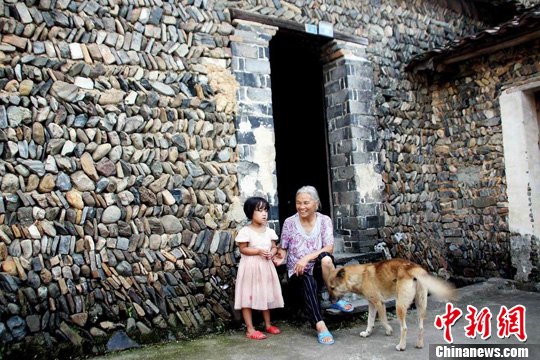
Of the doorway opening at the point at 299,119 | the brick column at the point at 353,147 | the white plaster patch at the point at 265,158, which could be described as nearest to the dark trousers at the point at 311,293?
the white plaster patch at the point at 265,158

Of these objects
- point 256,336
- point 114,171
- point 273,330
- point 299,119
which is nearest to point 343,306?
point 273,330

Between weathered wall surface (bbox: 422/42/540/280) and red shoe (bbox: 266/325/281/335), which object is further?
weathered wall surface (bbox: 422/42/540/280)

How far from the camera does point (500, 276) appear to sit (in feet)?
21.6

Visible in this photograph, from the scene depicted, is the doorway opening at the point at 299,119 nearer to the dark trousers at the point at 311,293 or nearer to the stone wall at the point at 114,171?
the stone wall at the point at 114,171

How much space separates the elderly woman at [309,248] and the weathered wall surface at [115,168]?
86cm

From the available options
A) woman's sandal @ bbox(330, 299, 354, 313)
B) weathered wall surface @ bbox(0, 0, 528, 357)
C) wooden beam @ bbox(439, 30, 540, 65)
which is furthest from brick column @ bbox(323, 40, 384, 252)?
woman's sandal @ bbox(330, 299, 354, 313)

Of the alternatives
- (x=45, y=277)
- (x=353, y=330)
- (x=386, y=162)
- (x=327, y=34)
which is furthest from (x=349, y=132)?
(x=45, y=277)

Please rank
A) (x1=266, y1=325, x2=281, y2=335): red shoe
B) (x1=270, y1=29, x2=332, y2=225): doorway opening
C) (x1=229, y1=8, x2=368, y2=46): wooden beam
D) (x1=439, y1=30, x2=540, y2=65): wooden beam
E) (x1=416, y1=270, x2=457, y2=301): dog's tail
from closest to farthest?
1. (x1=416, y1=270, x2=457, y2=301): dog's tail
2. (x1=266, y1=325, x2=281, y2=335): red shoe
3. (x1=229, y1=8, x2=368, y2=46): wooden beam
4. (x1=439, y1=30, x2=540, y2=65): wooden beam
5. (x1=270, y1=29, x2=332, y2=225): doorway opening

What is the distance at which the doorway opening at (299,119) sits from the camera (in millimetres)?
7035

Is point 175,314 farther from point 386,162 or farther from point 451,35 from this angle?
point 451,35

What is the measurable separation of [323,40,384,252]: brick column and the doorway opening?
0.84 ft

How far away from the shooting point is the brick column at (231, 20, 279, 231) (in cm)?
533

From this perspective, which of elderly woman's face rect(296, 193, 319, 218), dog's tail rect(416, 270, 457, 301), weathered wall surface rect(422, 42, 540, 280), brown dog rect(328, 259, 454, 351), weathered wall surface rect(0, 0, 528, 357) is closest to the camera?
A: dog's tail rect(416, 270, 457, 301)

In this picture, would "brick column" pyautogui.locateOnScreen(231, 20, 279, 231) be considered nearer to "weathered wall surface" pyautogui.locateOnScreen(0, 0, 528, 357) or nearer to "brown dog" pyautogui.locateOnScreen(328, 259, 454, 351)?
"weathered wall surface" pyautogui.locateOnScreen(0, 0, 528, 357)
